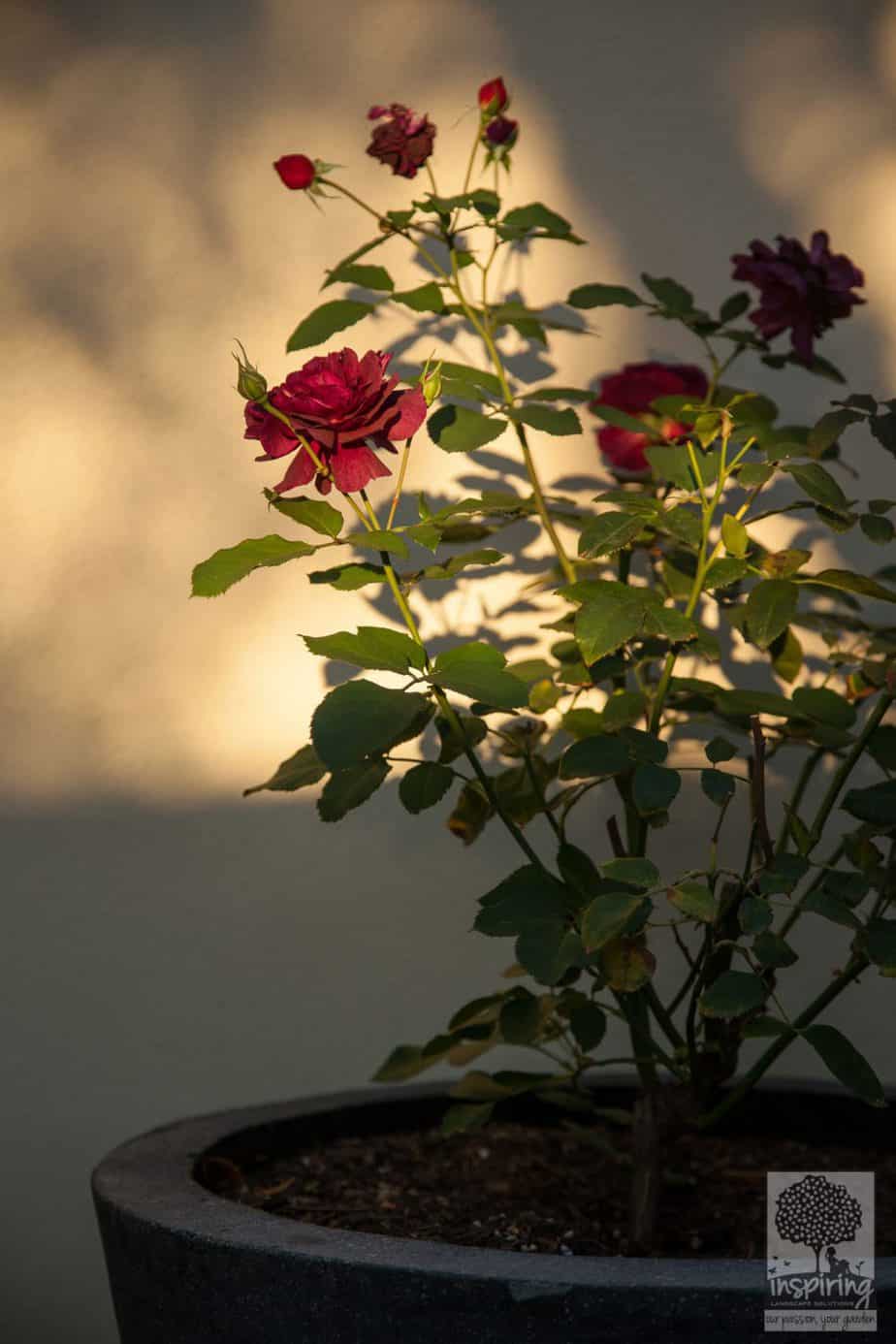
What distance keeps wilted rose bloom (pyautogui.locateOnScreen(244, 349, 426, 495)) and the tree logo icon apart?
57cm

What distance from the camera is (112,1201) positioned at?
939 millimetres

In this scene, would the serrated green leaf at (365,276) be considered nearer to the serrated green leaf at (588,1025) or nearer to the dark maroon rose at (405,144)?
the dark maroon rose at (405,144)

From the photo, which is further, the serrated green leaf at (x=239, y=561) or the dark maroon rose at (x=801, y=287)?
the dark maroon rose at (x=801, y=287)

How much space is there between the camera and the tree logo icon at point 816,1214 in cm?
95

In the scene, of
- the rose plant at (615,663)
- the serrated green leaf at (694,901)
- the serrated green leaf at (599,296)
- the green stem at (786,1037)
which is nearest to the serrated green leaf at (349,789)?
the rose plant at (615,663)

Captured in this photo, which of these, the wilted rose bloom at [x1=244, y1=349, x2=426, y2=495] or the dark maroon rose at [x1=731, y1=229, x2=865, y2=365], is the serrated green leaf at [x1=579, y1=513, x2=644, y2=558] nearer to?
the wilted rose bloom at [x1=244, y1=349, x2=426, y2=495]

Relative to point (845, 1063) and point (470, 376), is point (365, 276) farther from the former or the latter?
point (845, 1063)

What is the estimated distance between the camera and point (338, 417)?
0.86 metres

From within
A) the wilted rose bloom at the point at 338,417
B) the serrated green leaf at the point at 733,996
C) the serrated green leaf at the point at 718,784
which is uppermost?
the wilted rose bloom at the point at 338,417

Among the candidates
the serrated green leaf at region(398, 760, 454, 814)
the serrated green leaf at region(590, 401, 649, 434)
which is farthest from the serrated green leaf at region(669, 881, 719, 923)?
the serrated green leaf at region(590, 401, 649, 434)

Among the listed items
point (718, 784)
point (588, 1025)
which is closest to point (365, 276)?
point (718, 784)

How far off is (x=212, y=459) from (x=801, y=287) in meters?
0.61

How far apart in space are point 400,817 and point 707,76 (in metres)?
0.83

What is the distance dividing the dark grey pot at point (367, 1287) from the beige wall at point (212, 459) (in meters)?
0.46
